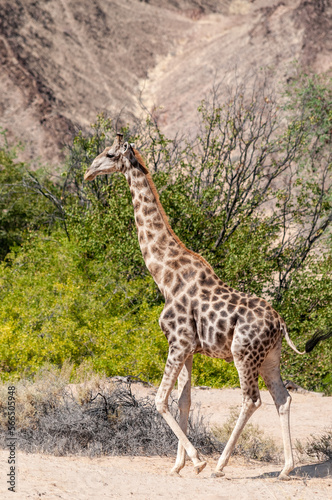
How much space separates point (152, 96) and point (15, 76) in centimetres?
967

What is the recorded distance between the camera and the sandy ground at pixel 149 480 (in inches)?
198

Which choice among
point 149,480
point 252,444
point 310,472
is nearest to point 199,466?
point 149,480

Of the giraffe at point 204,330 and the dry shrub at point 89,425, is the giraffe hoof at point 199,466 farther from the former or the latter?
the dry shrub at point 89,425

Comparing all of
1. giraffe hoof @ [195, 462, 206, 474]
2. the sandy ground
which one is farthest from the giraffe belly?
the sandy ground

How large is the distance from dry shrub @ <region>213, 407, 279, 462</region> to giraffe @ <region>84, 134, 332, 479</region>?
1.57 m

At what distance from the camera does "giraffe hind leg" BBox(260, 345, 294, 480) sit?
19.5 feet

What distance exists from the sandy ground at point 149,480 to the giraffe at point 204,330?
272mm

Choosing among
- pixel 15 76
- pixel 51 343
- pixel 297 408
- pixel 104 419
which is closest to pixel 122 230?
pixel 51 343

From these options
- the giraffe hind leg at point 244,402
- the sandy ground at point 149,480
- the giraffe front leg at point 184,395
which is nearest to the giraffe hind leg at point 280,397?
the sandy ground at point 149,480

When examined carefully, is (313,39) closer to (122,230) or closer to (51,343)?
(122,230)

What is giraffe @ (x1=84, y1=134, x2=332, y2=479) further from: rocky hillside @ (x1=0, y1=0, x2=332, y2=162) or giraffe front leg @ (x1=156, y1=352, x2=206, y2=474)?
rocky hillside @ (x1=0, y1=0, x2=332, y2=162)

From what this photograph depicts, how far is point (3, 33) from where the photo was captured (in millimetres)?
38125

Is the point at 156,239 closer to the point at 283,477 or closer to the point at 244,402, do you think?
the point at 244,402

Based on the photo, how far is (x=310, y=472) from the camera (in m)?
6.53
